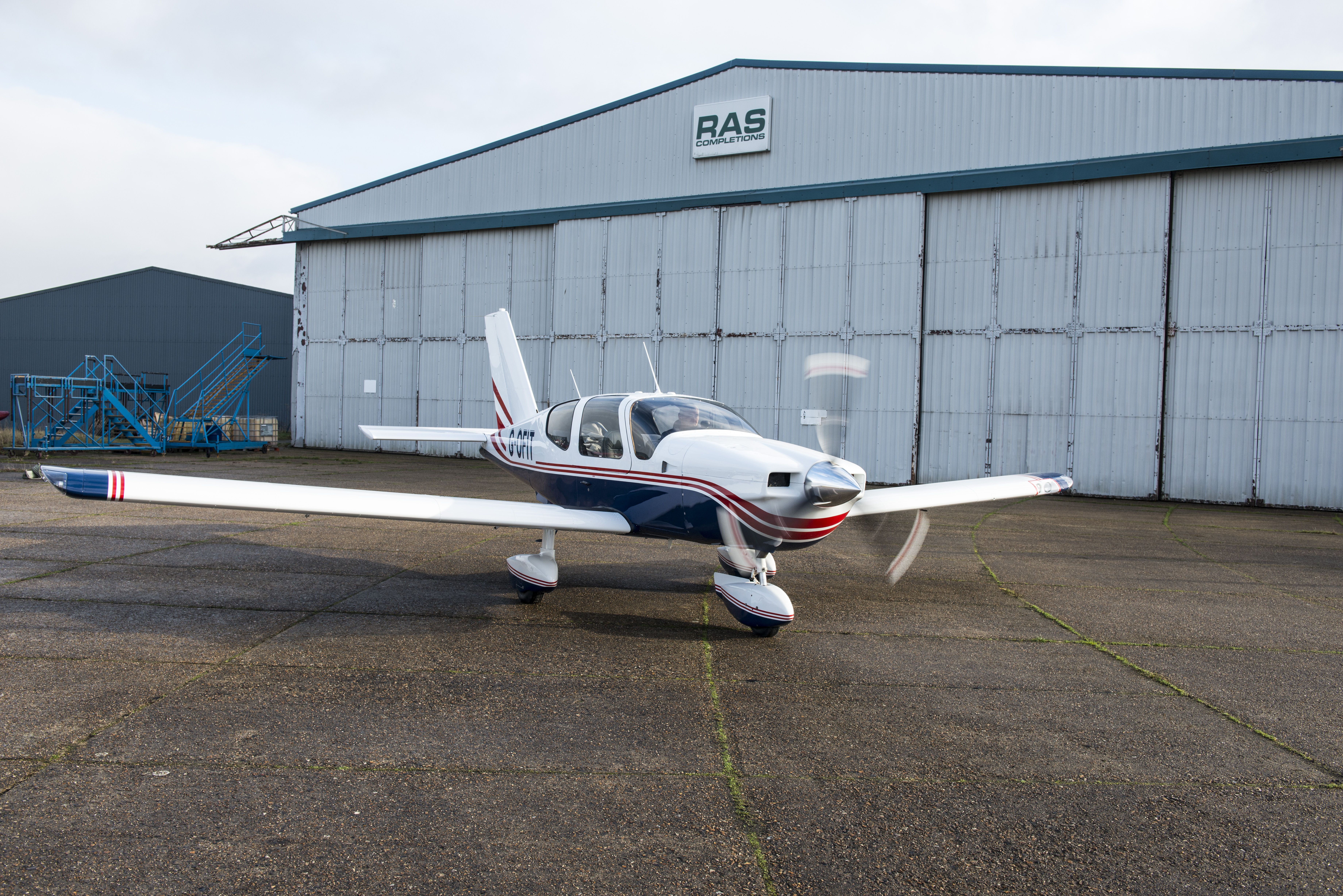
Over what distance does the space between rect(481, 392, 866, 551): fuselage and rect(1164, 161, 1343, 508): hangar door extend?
50.2ft

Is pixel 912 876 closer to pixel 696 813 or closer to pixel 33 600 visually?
pixel 696 813

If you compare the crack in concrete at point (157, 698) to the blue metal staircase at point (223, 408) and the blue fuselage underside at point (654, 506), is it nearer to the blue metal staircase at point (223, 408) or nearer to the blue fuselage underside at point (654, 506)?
the blue fuselage underside at point (654, 506)

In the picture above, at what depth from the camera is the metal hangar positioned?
677 inches

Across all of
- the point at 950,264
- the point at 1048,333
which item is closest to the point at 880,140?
the point at 950,264

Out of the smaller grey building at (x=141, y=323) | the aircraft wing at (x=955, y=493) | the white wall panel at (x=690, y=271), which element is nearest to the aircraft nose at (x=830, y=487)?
the aircraft wing at (x=955, y=493)

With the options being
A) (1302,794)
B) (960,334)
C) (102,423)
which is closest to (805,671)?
(1302,794)

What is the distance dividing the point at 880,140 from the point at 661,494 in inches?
678

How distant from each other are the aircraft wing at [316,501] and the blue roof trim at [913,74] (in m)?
17.8

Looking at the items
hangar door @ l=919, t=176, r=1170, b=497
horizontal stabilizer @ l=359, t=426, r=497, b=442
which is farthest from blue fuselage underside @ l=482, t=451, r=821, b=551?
hangar door @ l=919, t=176, r=1170, b=497

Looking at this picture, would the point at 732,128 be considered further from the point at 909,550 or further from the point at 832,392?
the point at 909,550

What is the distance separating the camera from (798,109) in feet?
70.5

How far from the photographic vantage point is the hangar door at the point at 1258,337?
16.8m

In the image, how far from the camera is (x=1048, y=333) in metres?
18.9

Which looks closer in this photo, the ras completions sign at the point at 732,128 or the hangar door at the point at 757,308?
the hangar door at the point at 757,308
